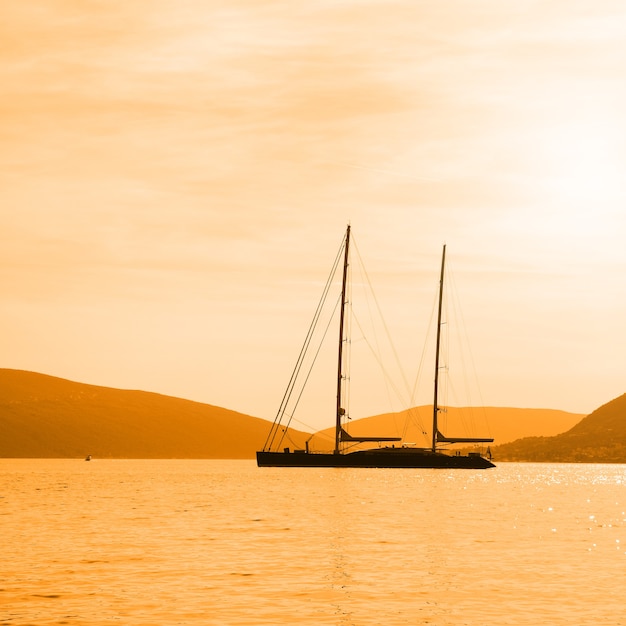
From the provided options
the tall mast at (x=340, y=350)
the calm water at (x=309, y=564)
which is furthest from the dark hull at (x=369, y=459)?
the calm water at (x=309, y=564)

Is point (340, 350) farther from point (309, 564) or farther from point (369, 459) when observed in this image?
point (309, 564)

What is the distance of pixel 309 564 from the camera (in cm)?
3606

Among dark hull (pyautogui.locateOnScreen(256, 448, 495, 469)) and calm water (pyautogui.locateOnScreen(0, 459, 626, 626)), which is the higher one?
dark hull (pyautogui.locateOnScreen(256, 448, 495, 469))

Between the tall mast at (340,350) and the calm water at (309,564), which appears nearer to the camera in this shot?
the calm water at (309,564)

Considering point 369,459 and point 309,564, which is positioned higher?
point 369,459

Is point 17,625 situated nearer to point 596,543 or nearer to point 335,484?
point 596,543

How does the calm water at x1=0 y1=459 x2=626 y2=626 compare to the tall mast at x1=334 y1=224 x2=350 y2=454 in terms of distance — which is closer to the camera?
the calm water at x1=0 y1=459 x2=626 y2=626

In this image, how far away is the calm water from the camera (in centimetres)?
2669

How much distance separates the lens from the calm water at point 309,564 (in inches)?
1051

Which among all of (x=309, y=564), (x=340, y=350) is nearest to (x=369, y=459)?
(x=340, y=350)

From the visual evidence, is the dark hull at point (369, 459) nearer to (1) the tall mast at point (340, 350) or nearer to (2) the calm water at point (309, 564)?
(1) the tall mast at point (340, 350)

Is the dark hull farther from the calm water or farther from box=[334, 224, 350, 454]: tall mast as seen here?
the calm water

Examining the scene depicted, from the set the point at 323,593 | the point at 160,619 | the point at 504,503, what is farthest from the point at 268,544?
the point at 504,503

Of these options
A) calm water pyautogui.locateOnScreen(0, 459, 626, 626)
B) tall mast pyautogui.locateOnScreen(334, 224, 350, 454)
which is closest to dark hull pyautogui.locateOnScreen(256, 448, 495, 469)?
tall mast pyautogui.locateOnScreen(334, 224, 350, 454)
